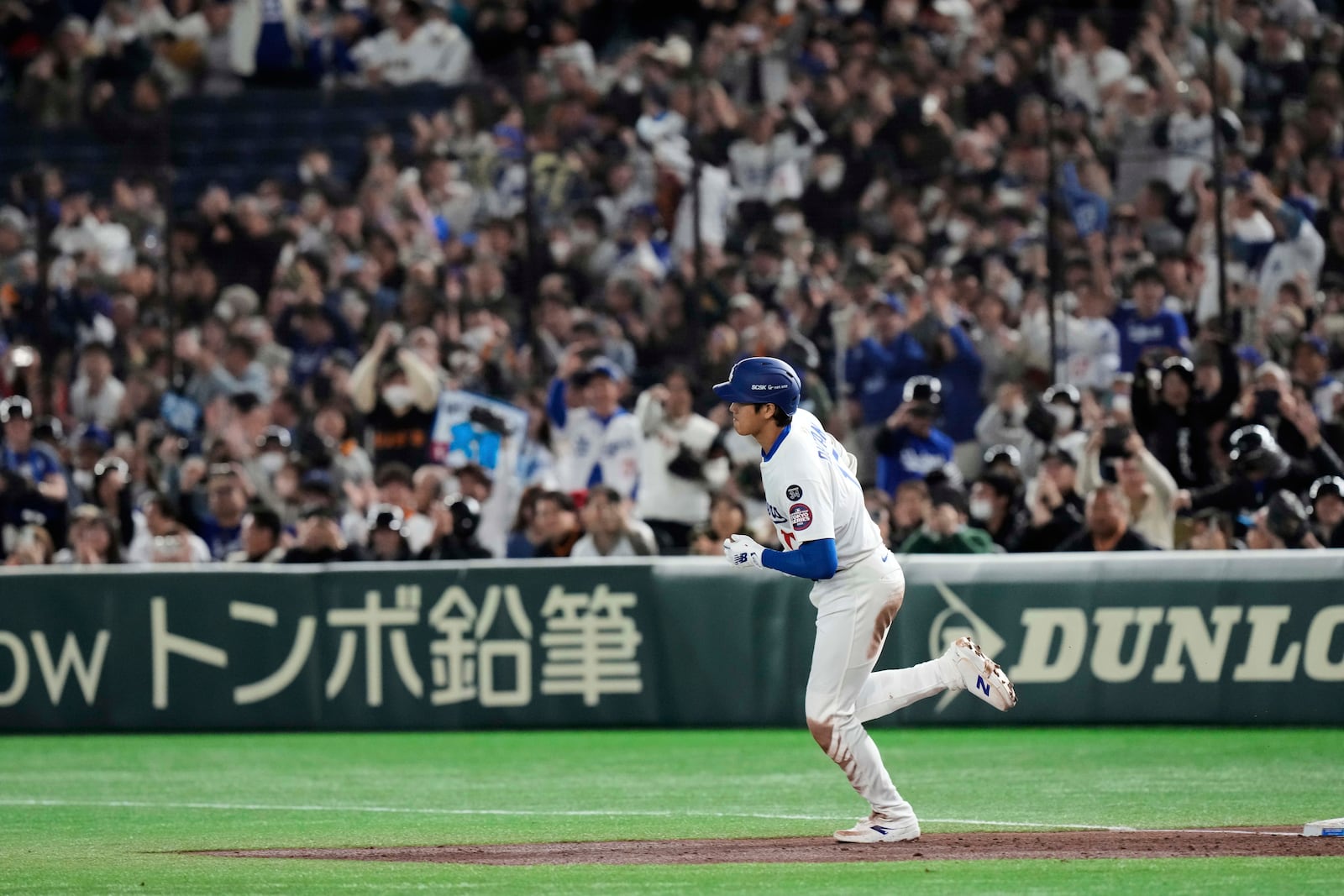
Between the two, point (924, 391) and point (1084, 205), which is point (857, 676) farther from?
point (1084, 205)

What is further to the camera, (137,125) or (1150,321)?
(137,125)

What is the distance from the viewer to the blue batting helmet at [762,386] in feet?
27.8

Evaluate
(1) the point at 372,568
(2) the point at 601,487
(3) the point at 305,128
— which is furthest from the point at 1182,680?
(3) the point at 305,128

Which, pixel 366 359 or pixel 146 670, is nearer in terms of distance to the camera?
pixel 146 670

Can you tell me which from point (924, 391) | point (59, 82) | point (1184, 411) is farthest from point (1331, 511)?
point (59, 82)

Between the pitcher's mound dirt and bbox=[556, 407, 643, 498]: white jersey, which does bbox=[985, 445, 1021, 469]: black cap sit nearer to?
bbox=[556, 407, 643, 498]: white jersey

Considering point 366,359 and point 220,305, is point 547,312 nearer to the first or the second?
point 366,359

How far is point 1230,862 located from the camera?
25.9 ft

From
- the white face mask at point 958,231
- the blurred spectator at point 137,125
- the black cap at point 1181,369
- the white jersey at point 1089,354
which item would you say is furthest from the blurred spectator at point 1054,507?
the blurred spectator at point 137,125

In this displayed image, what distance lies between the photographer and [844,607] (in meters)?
8.57

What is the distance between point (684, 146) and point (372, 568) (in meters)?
5.48

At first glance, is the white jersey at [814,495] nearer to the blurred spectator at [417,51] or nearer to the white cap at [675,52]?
the white cap at [675,52]

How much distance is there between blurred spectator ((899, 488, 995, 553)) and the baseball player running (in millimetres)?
5830

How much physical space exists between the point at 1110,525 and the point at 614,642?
138 inches
